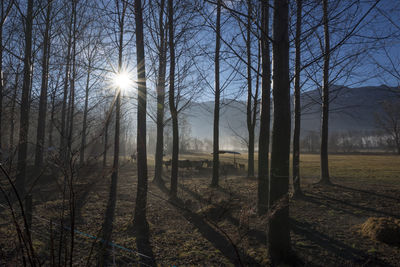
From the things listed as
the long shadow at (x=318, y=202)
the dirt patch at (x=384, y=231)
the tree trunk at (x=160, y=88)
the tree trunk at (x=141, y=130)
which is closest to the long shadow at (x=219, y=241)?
the tree trunk at (x=141, y=130)

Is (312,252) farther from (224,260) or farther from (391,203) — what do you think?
(391,203)

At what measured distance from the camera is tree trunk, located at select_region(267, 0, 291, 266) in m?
3.30

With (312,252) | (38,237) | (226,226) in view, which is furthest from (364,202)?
(38,237)

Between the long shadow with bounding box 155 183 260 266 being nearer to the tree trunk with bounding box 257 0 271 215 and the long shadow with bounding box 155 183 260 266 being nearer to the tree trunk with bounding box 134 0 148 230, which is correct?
the tree trunk with bounding box 134 0 148 230

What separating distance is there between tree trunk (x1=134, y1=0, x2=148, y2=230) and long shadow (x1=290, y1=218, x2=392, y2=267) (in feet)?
12.0

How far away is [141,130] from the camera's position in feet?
17.5

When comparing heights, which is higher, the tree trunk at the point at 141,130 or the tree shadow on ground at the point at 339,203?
the tree trunk at the point at 141,130

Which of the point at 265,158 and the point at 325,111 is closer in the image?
the point at 265,158

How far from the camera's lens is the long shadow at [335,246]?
11.6 ft

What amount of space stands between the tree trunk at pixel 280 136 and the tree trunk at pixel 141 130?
318 centimetres

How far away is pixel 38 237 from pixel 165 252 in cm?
283

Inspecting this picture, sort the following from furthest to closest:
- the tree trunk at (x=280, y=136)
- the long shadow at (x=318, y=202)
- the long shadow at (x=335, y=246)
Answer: the long shadow at (x=318, y=202), the long shadow at (x=335, y=246), the tree trunk at (x=280, y=136)

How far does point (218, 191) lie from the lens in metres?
8.95

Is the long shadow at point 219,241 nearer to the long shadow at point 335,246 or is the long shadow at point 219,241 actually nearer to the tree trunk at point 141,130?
the tree trunk at point 141,130
